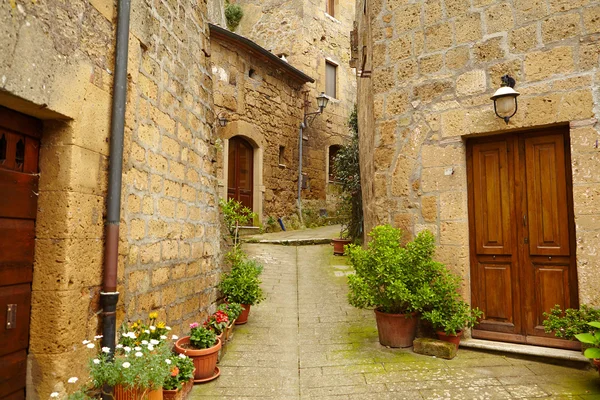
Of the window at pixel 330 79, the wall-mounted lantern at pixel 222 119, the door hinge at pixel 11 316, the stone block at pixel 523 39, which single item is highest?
the window at pixel 330 79

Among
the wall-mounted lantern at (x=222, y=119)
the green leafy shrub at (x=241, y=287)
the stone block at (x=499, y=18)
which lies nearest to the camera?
the stone block at (x=499, y=18)

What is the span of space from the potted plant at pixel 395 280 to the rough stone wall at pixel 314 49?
26.3 feet

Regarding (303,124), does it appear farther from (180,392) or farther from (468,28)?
(180,392)

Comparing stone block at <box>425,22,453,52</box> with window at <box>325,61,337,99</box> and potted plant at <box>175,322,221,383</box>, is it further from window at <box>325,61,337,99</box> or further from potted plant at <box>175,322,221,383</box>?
window at <box>325,61,337,99</box>

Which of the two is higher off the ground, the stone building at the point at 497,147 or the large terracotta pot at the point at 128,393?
the stone building at the point at 497,147

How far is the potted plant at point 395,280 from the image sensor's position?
3898 millimetres

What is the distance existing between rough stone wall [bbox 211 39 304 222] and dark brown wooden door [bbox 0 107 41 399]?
6.86 m

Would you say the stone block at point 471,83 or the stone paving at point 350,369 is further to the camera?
the stone block at point 471,83

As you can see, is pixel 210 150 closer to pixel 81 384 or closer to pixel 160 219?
pixel 160 219

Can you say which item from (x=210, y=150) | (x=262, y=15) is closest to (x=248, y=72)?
(x=262, y=15)

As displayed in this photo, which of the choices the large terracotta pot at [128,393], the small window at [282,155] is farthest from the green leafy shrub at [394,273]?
the small window at [282,155]

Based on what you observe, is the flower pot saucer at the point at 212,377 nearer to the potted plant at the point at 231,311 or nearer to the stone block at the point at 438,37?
the potted plant at the point at 231,311

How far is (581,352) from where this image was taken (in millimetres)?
3539

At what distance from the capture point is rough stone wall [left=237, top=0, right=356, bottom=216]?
12422mm
